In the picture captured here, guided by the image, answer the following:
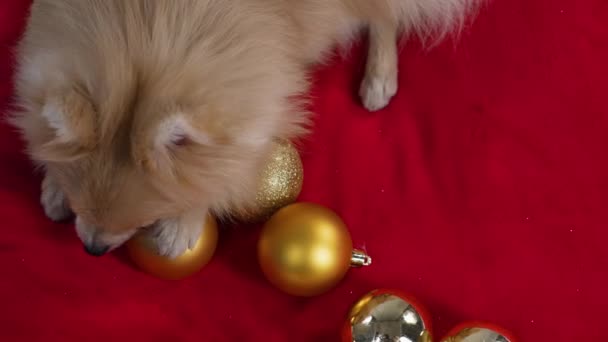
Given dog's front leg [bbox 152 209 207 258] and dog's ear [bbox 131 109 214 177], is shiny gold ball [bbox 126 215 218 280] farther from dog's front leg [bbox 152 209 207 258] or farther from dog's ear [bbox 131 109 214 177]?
dog's ear [bbox 131 109 214 177]

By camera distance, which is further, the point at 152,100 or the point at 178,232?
the point at 178,232

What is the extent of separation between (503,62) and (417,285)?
28.2 inches

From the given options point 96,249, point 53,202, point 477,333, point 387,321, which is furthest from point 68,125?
point 477,333

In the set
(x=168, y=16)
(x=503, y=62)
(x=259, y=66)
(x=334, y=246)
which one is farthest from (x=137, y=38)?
(x=503, y=62)

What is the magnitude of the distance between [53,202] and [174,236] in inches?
14.0

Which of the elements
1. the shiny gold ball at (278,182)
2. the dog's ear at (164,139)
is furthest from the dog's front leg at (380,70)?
the dog's ear at (164,139)

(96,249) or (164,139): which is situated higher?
(164,139)

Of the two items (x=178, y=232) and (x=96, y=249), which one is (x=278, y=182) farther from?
(x=96, y=249)

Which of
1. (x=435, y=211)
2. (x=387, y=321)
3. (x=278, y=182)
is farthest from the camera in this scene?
(x=435, y=211)

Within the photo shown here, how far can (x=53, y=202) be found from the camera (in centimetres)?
163

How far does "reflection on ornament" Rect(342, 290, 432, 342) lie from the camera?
1.43m

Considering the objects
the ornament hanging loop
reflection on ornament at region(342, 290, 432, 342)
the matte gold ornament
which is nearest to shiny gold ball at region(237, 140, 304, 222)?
the matte gold ornament

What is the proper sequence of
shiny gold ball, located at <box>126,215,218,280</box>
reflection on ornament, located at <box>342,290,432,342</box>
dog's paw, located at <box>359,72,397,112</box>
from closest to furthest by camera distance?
reflection on ornament, located at <box>342,290,432,342</box> < shiny gold ball, located at <box>126,215,218,280</box> < dog's paw, located at <box>359,72,397,112</box>

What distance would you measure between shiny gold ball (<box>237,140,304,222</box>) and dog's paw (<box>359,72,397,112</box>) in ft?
1.10
